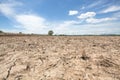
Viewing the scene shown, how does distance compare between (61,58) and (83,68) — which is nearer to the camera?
(83,68)

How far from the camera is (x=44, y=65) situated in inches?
207

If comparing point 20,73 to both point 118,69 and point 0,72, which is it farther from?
point 118,69

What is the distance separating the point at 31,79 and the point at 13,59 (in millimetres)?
2334

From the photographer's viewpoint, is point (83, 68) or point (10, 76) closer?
point (10, 76)

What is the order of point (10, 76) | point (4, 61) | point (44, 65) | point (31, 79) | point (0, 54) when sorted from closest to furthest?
point (31, 79), point (10, 76), point (44, 65), point (4, 61), point (0, 54)

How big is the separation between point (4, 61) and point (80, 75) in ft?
11.4

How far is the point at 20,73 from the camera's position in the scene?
15.3 feet

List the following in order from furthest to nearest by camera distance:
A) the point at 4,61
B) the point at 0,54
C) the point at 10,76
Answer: the point at 0,54
the point at 4,61
the point at 10,76

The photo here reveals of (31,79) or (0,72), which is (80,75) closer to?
(31,79)

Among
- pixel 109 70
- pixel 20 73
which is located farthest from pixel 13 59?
pixel 109 70

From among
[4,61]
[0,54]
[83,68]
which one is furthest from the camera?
[0,54]

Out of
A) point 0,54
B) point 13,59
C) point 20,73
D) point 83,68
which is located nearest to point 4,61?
point 13,59

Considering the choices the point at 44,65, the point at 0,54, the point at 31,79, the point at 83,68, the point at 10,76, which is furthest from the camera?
the point at 0,54

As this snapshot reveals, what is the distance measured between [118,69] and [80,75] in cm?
141
